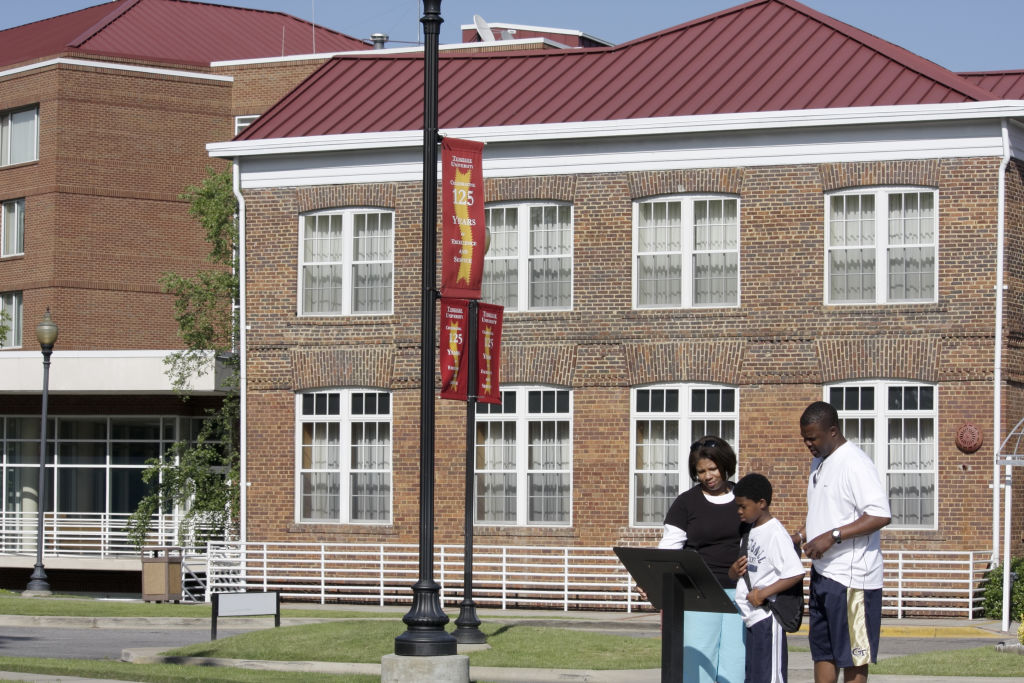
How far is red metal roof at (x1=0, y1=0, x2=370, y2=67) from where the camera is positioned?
153ft

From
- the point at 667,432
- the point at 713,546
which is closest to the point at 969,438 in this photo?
the point at 667,432

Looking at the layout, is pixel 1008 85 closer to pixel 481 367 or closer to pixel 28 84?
pixel 481 367

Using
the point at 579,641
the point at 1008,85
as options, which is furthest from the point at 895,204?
the point at 579,641

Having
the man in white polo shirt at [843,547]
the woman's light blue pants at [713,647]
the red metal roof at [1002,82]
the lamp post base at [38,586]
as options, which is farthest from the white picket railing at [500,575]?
the man in white polo shirt at [843,547]

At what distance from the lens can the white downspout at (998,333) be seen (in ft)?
78.5

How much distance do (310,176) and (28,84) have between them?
18907 millimetres

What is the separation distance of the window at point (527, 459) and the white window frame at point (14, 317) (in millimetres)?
21216

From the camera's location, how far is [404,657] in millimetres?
14211

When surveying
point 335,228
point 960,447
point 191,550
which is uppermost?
point 335,228

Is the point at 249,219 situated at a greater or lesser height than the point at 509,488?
greater

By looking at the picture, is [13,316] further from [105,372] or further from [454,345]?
[454,345]

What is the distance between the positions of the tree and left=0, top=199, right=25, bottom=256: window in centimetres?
933

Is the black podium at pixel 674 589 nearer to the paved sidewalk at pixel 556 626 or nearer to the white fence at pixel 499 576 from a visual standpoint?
the paved sidewalk at pixel 556 626

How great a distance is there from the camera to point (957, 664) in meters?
16.0
